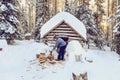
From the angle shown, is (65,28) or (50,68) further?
(65,28)

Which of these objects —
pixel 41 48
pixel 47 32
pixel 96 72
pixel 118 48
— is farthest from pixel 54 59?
pixel 118 48

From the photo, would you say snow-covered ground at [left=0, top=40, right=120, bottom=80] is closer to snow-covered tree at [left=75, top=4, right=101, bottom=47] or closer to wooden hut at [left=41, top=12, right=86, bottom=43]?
wooden hut at [left=41, top=12, right=86, bottom=43]

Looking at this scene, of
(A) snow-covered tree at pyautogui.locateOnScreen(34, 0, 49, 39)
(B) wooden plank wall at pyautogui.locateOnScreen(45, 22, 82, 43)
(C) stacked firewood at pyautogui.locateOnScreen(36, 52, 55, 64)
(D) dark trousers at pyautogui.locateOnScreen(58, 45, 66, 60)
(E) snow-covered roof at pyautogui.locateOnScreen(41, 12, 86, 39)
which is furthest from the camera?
(A) snow-covered tree at pyautogui.locateOnScreen(34, 0, 49, 39)

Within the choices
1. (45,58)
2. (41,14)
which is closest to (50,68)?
(45,58)

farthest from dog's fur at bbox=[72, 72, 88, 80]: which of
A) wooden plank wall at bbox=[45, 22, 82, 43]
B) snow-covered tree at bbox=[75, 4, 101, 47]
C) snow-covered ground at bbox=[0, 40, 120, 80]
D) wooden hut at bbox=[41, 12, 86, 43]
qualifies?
snow-covered tree at bbox=[75, 4, 101, 47]

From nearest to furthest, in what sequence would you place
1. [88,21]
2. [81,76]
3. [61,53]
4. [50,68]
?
1. [81,76]
2. [50,68]
3. [61,53]
4. [88,21]

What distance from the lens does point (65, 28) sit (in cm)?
2367

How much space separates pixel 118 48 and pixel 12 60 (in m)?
18.0

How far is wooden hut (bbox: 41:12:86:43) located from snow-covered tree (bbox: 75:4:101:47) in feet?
51.0

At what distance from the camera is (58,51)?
18.9m

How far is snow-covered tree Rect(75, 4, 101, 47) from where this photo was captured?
39.5 m

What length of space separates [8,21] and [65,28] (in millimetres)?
9203

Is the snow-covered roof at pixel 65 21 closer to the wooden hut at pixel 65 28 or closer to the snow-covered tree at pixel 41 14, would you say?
the wooden hut at pixel 65 28

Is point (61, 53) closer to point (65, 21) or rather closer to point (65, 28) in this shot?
point (65, 21)
